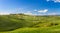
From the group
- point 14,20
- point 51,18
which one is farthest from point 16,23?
point 51,18

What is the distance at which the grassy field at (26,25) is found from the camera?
23531 mm

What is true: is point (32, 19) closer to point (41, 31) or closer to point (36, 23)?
point (36, 23)

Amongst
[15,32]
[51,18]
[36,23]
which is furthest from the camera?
[51,18]

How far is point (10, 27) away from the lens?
25141 millimetres

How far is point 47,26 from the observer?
25.4 m

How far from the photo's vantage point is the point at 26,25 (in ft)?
81.7

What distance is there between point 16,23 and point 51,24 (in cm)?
560

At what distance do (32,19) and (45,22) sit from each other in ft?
7.54

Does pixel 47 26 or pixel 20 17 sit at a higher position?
pixel 20 17

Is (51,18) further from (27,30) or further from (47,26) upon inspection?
(27,30)

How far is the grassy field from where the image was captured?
23.5 metres

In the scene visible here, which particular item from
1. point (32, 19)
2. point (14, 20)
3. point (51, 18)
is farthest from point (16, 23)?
point (51, 18)

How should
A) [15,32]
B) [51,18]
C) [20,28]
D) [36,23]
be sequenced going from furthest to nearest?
[51,18]
[36,23]
[20,28]
[15,32]

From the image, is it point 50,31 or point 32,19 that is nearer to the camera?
point 50,31
